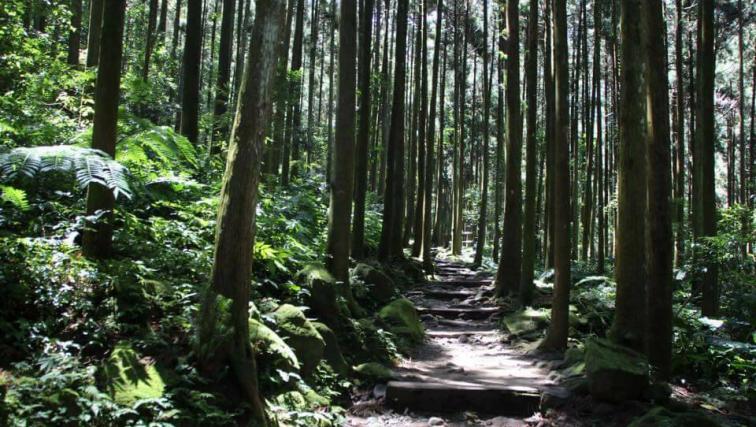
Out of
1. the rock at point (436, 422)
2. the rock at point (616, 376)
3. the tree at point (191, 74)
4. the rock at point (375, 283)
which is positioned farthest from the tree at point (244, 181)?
the rock at point (375, 283)

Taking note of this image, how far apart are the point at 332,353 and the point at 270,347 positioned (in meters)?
1.89

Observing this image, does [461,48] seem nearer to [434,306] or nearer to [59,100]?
[434,306]

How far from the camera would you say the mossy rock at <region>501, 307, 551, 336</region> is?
35.2ft

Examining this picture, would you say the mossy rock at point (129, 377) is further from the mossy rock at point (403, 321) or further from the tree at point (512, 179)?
the tree at point (512, 179)

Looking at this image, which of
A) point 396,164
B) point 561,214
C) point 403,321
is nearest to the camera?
point 561,214

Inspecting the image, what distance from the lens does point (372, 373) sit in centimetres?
734

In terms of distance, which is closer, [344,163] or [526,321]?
[344,163]

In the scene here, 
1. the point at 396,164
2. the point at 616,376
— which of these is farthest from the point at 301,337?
the point at 396,164

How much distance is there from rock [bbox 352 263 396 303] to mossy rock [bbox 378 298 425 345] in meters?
0.74

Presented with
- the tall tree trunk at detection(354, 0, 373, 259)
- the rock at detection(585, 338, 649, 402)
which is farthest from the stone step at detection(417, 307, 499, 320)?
the rock at detection(585, 338, 649, 402)

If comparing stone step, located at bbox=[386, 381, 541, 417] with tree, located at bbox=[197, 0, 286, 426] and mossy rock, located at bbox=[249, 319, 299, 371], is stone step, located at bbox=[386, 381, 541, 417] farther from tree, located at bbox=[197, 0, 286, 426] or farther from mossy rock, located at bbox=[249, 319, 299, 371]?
tree, located at bbox=[197, 0, 286, 426]

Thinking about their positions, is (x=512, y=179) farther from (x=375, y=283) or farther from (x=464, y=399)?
(x=464, y=399)

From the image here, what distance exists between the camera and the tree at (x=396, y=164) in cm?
1623

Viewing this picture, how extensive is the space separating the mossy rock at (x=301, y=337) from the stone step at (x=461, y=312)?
23.4 feet
